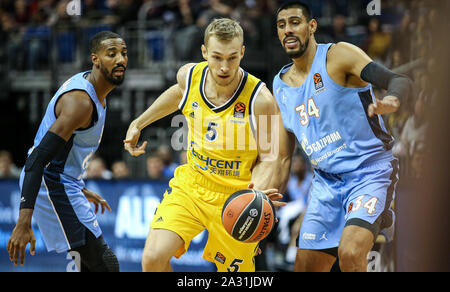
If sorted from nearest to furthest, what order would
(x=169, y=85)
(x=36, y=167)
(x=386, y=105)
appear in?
(x=386, y=105)
(x=36, y=167)
(x=169, y=85)

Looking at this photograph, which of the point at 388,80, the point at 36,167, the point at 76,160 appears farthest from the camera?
the point at 76,160

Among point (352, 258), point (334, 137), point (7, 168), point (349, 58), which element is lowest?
point (352, 258)

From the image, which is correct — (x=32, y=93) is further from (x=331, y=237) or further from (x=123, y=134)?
(x=331, y=237)

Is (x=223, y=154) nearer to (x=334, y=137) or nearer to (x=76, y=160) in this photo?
(x=334, y=137)

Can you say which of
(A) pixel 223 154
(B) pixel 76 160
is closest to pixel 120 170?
(B) pixel 76 160

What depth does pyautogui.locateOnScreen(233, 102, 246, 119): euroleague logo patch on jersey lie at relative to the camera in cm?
433

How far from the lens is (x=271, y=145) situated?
432 cm

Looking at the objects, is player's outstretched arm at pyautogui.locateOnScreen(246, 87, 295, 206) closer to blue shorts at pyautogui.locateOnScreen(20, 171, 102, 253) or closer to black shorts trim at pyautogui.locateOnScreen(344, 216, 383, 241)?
black shorts trim at pyautogui.locateOnScreen(344, 216, 383, 241)

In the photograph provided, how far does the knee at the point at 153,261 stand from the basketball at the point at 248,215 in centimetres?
50

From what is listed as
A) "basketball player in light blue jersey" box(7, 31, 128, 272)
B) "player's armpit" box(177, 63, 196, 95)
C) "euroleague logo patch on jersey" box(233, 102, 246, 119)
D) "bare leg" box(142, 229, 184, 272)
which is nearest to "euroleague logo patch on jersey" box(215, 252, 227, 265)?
"bare leg" box(142, 229, 184, 272)

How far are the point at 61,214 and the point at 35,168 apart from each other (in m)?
0.49

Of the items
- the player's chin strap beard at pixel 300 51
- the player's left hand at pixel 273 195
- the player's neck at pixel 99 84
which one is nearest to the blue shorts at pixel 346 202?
the player's left hand at pixel 273 195

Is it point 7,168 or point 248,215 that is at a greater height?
point 248,215

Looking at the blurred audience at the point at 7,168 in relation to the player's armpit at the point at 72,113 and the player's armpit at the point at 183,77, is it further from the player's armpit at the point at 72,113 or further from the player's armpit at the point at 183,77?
the player's armpit at the point at 183,77
